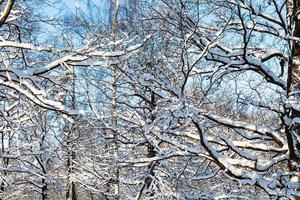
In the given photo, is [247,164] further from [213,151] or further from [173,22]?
[173,22]

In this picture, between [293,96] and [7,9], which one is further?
[7,9]

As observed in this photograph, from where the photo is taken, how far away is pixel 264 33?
6.27 meters

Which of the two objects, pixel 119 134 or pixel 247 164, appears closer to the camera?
pixel 247 164

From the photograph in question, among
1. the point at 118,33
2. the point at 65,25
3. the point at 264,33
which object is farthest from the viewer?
the point at 118,33

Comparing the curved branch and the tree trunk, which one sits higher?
the curved branch

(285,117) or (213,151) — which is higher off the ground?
(285,117)

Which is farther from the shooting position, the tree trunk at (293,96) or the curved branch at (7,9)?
the curved branch at (7,9)

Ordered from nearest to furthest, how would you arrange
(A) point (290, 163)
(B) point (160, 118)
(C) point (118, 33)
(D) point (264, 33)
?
1. (A) point (290, 163)
2. (B) point (160, 118)
3. (D) point (264, 33)
4. (C) point (118, 33)

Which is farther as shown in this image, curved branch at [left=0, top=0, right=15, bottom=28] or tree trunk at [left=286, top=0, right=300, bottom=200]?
curved branch at [left=0, top=0, right=15, bottom=28]

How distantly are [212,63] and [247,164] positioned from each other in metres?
1.91

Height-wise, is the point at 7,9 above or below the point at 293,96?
above

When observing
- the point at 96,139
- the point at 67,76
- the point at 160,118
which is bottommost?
the point at 96,139

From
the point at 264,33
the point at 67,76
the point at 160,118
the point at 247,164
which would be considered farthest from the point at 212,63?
the point at 67,76

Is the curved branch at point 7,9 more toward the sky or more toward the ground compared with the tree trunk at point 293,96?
more toward the sky
